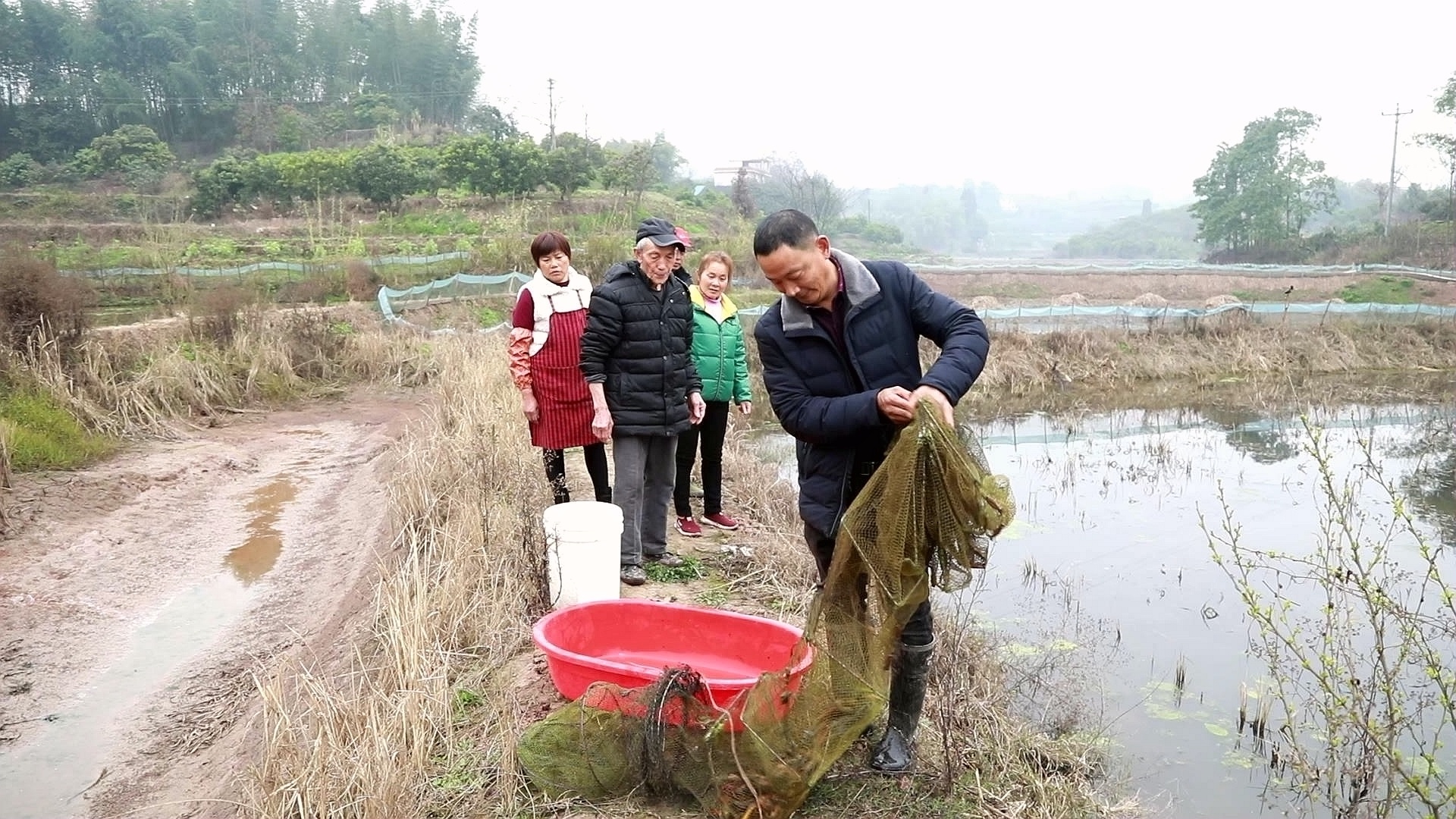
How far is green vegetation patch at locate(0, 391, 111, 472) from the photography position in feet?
23.8

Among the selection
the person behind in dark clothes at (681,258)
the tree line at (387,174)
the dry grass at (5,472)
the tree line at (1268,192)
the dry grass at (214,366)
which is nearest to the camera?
the person behind in dark clothes at (681,258)

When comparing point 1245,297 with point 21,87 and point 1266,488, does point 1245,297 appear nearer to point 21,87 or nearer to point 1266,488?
point 1266,488

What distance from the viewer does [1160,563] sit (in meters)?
6.76

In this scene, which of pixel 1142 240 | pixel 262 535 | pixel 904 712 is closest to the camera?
pixel 904 712

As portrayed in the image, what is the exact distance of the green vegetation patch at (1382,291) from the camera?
23406 mm

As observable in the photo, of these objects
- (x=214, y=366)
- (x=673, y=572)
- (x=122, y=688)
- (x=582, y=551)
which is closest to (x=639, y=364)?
(x=582, y=551)

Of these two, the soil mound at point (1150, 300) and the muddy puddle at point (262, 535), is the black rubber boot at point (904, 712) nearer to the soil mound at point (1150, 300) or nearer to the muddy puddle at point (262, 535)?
the muddy puddle at point (262, 535)

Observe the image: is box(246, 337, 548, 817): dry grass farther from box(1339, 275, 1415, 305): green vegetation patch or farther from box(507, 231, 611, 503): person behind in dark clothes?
box(1339, 275, 1415, 305): green vegetation patch

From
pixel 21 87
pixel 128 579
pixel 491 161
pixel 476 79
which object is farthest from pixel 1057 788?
pixel 476 79

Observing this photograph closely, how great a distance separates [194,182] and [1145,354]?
1154 inches

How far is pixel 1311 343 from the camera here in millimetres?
17219

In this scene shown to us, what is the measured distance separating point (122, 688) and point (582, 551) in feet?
7.10

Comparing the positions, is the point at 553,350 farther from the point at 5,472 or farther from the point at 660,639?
the point at 5,472

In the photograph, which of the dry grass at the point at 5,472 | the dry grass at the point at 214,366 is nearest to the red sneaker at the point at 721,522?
the dry grass at the point at 5,472
